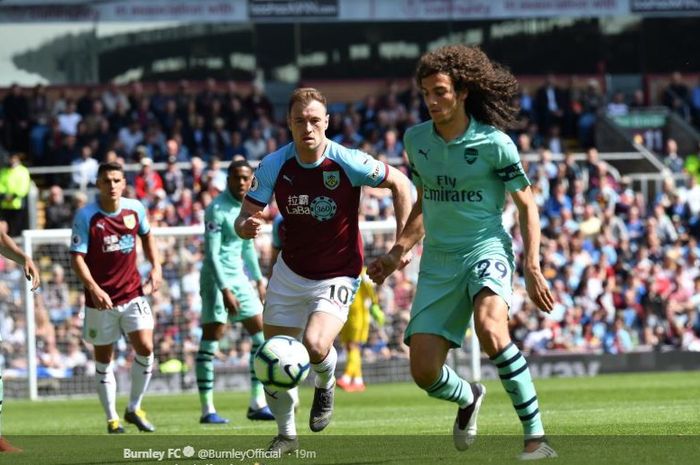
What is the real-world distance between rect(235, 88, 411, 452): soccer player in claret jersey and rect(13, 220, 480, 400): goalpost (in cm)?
1120

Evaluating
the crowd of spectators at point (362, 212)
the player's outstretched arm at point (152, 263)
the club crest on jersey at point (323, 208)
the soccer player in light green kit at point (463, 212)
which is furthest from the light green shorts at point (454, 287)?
the crowd of spectators at point (362, 212)

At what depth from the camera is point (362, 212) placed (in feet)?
85.9

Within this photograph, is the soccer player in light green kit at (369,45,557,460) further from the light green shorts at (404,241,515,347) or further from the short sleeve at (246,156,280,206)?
the short sleeve at (246,156,280,206)

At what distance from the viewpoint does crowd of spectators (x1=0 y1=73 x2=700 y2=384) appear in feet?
74.5

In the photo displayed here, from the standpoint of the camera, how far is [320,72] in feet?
120

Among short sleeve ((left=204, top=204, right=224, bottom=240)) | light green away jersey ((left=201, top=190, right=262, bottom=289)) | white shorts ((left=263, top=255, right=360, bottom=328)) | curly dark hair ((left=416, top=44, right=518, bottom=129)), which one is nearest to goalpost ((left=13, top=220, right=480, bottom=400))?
light green away jersey ((left=201, top=190, right=262, bottom=289))

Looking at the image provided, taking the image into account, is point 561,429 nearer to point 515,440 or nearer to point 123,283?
point 515,440

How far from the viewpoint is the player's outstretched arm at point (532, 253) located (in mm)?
9047

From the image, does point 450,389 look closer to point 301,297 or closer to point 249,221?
point 301,297

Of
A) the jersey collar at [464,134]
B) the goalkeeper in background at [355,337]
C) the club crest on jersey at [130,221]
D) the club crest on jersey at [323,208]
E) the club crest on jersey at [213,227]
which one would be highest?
the jersey collar at [464,134]

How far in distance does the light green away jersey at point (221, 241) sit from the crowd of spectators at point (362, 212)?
725cm

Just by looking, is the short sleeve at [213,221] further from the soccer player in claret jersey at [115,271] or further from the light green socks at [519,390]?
the light green socks at [519,390]

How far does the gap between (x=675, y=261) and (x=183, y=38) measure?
1321cm

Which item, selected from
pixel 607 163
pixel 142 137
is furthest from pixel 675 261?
pixel 142 137
